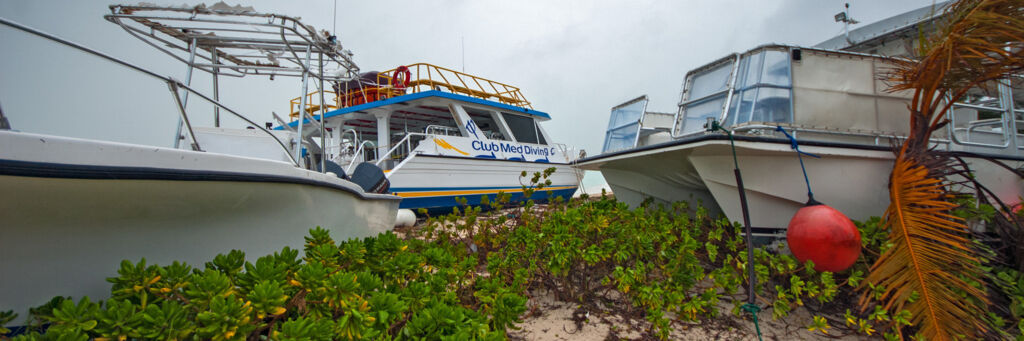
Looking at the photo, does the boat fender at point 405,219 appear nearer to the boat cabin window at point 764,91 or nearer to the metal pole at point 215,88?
the metal pole at point 215,88

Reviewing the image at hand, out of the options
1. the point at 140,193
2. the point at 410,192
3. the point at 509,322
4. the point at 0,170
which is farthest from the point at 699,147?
the point at 410,192

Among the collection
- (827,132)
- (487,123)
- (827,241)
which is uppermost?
(487,123)

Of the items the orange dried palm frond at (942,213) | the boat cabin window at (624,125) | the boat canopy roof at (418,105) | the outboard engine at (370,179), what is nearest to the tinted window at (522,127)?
the boat canopy roof at (418,105)

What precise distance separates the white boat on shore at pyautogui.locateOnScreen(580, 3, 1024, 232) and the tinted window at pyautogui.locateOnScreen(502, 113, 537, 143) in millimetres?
5879

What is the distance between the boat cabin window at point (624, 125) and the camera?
211 inches

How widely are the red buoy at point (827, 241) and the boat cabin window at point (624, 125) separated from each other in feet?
8.76

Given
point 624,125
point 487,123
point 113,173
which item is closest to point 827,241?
point 624,125

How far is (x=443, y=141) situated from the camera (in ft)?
26.0

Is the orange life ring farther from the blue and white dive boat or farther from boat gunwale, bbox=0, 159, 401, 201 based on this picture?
boat gunwale, bbox=0, 159, 401, 201

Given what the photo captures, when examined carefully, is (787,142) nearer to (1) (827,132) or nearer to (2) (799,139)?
(2) (799,139)

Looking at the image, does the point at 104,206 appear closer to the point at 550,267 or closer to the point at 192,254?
the point at 192,254

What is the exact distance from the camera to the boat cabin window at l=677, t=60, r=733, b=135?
4117mm

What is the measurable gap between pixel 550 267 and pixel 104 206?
6.81ft

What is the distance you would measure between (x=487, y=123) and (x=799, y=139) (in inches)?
329
